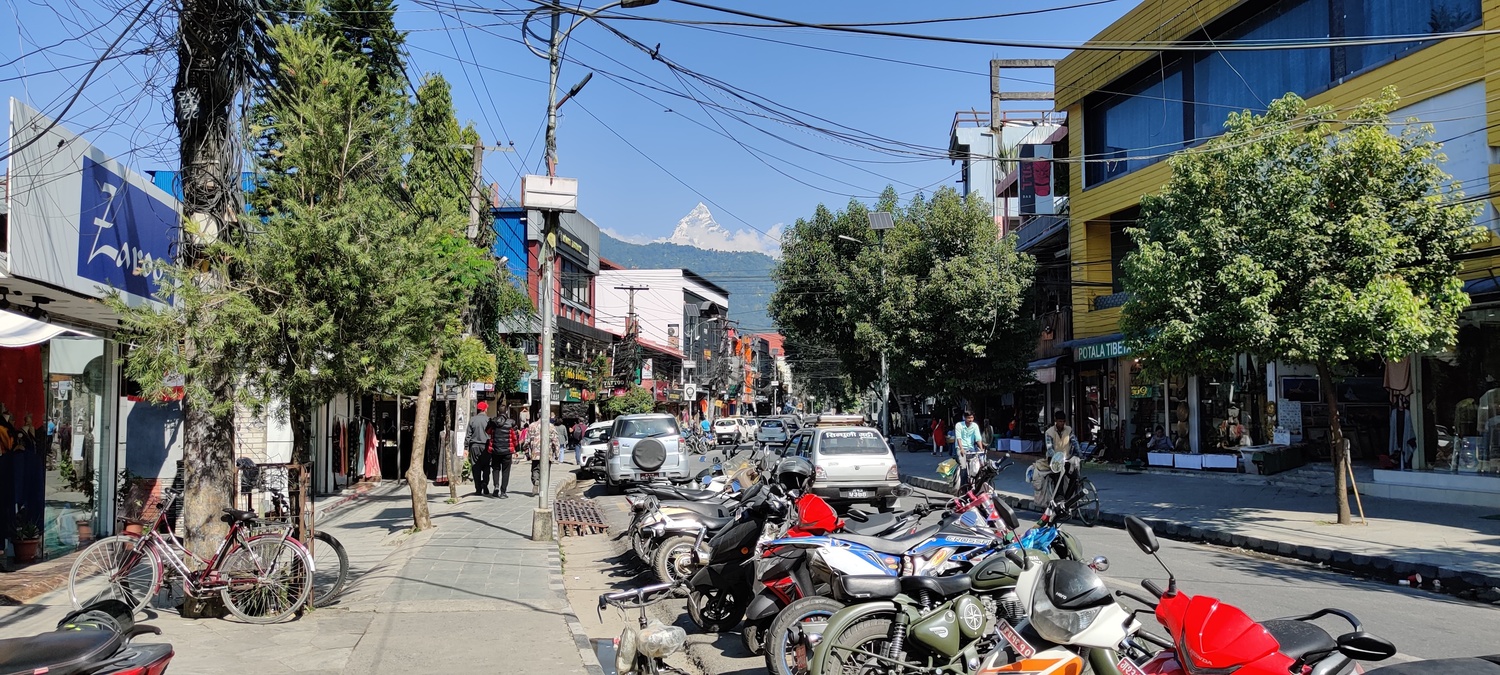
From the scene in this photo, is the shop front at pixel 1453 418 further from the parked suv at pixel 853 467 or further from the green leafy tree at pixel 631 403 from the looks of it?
the green leafy tree at pixel 631 403

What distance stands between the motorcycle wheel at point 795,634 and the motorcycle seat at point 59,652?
3.36 meters

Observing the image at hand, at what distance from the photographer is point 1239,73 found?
70.2 ft

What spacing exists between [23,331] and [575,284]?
44313mm

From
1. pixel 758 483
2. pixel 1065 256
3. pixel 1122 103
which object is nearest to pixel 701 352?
pixel 1065 256

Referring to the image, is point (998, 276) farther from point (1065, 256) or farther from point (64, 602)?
point (64, 602)

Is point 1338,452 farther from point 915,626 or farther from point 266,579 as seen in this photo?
point 266,579

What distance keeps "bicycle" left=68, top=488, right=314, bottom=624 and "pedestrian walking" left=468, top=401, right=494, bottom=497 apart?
35.9 ft

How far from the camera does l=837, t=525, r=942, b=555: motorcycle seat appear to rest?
22.2 ft

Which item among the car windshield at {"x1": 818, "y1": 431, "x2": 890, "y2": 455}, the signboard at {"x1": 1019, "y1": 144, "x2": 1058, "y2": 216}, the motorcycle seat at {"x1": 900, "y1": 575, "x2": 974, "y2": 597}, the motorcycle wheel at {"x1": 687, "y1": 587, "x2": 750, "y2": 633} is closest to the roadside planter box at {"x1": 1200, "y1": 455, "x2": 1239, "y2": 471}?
the car windshield at {"x1": 818, "y1": 431, "x2": 890, "y2": 455}

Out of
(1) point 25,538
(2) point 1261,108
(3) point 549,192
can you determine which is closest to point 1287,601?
(3) point 549,192

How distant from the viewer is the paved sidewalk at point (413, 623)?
6.90 meters

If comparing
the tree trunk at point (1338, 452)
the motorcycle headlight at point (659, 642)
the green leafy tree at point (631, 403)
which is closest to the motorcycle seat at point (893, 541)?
the motorcycle headlight at point (659, 642)

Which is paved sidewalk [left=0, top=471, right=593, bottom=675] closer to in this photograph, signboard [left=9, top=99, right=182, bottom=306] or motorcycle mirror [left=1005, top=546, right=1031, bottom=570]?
signboard [left=9, top=99, right=182, bottom=306]

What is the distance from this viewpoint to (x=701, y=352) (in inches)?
3369
